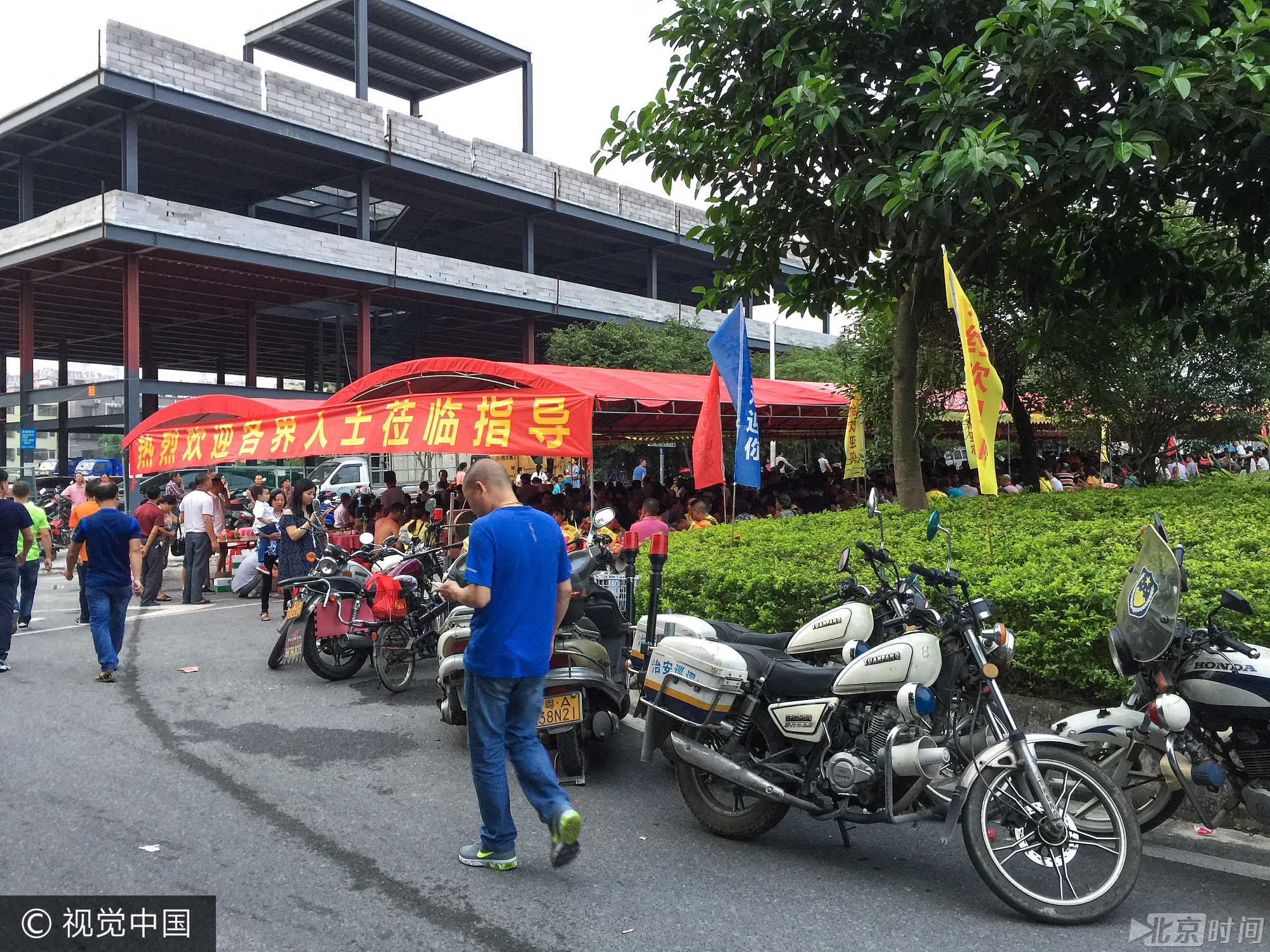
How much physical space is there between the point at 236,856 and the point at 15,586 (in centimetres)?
571

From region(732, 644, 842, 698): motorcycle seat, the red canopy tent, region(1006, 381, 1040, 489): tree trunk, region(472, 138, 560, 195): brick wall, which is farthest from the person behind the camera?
region(472, 138, 560, 195): brick wall

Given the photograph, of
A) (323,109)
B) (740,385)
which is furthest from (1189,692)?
(323,109)

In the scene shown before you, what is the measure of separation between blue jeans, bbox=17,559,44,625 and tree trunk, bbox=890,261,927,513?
944 centimetres

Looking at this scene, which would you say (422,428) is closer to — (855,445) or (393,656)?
(393,656)

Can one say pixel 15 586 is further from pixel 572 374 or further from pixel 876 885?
pixel 876 885

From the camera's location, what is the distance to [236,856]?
4.17 m

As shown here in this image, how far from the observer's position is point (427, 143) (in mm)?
29406

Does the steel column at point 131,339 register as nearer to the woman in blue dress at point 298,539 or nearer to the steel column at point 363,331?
the steel column at point 363,331

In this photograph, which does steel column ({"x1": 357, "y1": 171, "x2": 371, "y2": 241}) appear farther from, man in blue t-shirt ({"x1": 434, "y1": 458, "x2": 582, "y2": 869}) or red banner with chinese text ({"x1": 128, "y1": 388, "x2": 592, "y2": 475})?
man in blue t-shirt ({"x1": 434, "y1": 458, "x2": 582, "y2": 869})

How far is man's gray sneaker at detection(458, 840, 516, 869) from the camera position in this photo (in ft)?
13.2

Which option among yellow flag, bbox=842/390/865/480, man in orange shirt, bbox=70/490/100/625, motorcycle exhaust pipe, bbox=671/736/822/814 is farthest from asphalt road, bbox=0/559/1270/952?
yellow flag, bbox=842/390/865/480

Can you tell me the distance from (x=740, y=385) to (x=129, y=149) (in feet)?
73.5

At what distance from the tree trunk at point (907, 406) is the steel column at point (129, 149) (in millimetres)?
Result: 21953

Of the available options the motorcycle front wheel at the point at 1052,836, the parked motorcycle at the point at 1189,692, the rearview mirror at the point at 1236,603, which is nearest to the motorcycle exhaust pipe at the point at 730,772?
the motorcycle front wheel at the point at 1052,836
